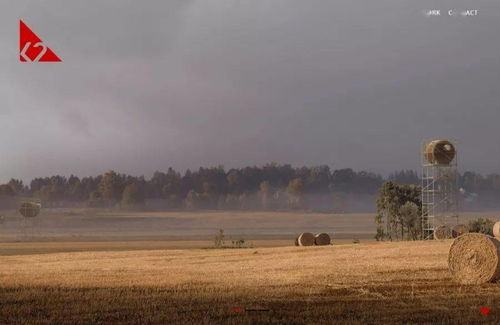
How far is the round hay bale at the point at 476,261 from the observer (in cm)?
2689

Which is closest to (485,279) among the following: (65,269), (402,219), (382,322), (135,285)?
(382,322)

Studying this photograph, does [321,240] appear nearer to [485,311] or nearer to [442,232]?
[442,232]

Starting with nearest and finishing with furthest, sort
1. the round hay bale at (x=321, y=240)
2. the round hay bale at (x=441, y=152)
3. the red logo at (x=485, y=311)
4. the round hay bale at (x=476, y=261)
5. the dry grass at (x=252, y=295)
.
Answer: the dry grass at (x=252, y=295) → the red logo at (x=485, y=311) → the round hay bale at (x=476, y=261) → the round hay bale at (x=321, y=240) → the round hay bale at (x=441, y=152)

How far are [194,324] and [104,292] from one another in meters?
7.50

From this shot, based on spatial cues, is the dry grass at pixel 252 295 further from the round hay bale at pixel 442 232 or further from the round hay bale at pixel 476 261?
the round hay bale at pixel 442 232

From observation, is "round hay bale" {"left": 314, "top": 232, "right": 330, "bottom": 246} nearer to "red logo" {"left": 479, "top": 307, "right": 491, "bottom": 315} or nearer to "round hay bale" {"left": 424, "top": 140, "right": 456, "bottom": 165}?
"round hay bale" {"left": 424, "top": 140, "right": 456, "bottom": 165}

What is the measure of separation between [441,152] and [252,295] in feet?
152

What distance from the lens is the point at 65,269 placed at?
36125mm

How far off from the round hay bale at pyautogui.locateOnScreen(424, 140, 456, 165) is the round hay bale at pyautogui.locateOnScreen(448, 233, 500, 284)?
37902 mm

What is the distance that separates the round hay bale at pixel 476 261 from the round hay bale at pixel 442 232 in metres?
37.1

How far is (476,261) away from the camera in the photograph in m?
27.3

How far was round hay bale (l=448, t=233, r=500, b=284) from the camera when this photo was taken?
26891 millimetres

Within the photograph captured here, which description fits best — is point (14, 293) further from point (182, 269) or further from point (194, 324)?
point (182, 269)

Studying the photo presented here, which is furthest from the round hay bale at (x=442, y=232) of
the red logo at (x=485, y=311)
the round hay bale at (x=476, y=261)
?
the red logo at (x=485, y=311)
